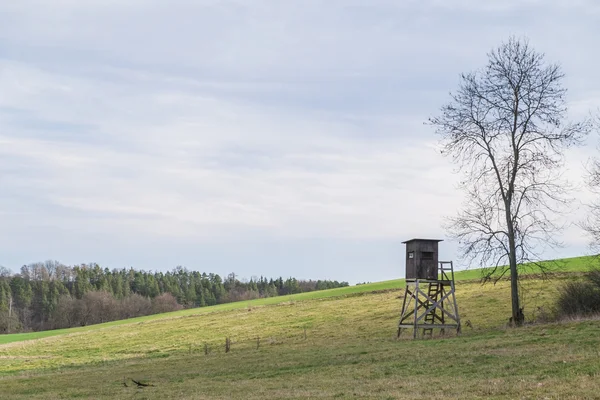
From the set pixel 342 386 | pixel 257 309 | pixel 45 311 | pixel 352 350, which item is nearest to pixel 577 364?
pixel 342 386

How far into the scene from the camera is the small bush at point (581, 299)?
3538 cm

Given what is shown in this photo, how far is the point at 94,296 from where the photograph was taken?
140375 millimetres

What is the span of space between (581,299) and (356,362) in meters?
16.8

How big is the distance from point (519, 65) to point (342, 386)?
25507 mm

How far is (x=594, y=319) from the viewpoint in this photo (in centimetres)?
3112

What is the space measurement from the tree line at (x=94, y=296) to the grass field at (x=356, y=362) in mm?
82341

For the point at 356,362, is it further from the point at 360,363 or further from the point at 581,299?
the point at 581,299

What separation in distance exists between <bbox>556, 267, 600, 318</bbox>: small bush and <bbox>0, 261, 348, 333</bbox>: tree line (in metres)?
119

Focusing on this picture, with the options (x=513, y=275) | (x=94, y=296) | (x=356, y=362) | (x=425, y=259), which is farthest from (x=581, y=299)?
(x=94, y=296)

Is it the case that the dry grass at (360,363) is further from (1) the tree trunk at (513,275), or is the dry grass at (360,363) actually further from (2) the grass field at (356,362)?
(1) the tree trunk at (513,275)

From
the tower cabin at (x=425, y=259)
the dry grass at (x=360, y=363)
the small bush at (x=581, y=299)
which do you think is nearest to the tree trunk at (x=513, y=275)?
the dry grass at (x=360, y=363)

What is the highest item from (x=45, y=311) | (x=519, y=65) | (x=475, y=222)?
(x=519, y=65)

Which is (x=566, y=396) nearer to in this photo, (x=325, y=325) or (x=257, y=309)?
(x=325, y=325)

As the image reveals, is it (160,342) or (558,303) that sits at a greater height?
(558,303)
